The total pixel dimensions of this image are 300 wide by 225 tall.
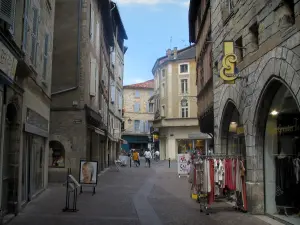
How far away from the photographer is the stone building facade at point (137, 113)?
71688mm

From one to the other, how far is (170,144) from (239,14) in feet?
126

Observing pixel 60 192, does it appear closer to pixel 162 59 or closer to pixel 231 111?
pixel 231 111

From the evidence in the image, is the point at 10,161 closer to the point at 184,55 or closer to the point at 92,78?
the point at 92,78

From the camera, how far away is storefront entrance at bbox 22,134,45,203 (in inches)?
438

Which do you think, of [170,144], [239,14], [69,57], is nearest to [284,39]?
[239,14]

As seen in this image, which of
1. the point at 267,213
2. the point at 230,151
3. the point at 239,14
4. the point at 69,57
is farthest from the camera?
the point at 69,57

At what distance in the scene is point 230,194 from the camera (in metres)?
12.4

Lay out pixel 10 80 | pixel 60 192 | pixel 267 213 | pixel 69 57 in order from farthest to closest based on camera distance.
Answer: pixel 69 57
pixel 60 192
pixel 267 213
pixel 10 80

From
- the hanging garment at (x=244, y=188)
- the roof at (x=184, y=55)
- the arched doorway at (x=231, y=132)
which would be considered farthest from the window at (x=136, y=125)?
the hanging garment at (x=244, y=188)

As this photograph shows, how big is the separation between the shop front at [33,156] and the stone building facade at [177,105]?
34.1 m

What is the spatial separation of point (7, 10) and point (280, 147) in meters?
6.90

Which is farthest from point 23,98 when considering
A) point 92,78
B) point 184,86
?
point 184,86

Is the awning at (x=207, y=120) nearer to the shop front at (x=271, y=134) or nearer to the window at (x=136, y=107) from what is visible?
the shop front at (x=271, y=134)

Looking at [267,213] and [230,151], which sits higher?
[230,151]
